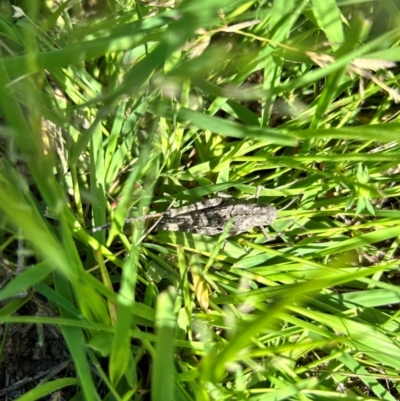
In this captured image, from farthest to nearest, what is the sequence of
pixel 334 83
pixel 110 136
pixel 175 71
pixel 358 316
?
pixel 358 316 < pixel 110 136 < pixel 334 83 < pixel 175 71

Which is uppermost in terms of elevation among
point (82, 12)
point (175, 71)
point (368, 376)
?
point (82, 12)

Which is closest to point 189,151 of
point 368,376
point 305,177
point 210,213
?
point 210,213

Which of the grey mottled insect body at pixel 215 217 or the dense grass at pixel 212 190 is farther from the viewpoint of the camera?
the grey mottled insect body at pixel 215 217

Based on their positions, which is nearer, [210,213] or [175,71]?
[175,71]

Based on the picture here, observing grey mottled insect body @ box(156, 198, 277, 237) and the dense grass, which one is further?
grey mottled insect body @ box(156, 198, 277, 237)

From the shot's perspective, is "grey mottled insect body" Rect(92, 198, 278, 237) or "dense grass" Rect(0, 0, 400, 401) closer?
"dense grass" Rect(0, 0, 400, 401)

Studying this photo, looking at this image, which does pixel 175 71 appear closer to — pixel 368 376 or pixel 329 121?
pixel 329 121

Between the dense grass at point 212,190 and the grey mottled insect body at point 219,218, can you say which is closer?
the dense grass at point 212,190

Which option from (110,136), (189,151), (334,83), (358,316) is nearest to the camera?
(334,83)
